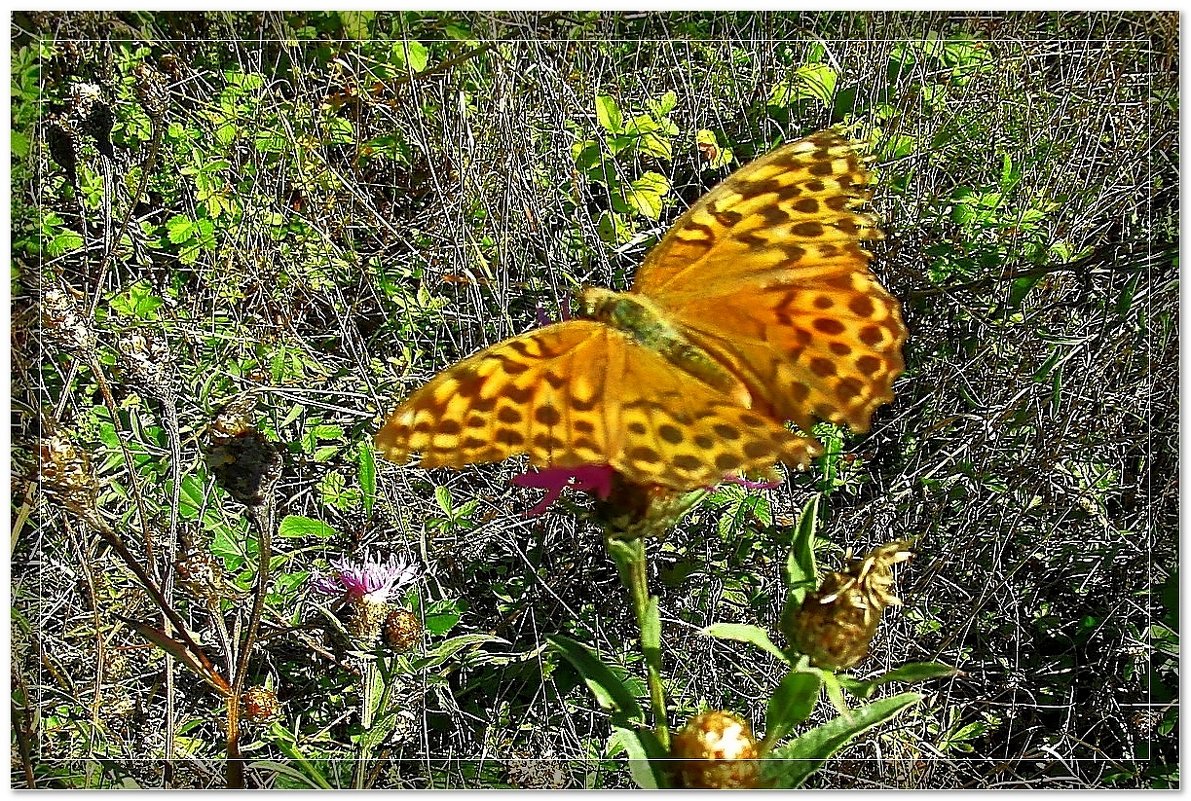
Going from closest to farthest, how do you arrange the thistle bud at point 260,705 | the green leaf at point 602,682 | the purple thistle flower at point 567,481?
the purple thistle flower at point 567,481
the green leaf at point 602,682
the thistle bud at point 260,705

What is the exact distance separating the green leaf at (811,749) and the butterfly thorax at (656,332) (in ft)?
1.30

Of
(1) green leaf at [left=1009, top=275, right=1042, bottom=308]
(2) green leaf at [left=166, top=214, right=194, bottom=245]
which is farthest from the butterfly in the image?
(2) green leaf at [left=166, top=214, right=194, bottom=245]

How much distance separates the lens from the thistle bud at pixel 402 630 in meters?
1.40

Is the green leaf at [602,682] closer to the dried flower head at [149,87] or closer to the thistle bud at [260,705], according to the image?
the thistle bud at [260,705]

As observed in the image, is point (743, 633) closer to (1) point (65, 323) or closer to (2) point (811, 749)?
(2) point (811, 749)

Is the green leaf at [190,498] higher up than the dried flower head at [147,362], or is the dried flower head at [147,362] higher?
A: the dried flower head at [147,362]

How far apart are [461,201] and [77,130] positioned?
0.52 metres

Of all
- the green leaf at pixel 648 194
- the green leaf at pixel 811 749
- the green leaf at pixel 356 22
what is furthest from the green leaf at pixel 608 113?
the green leaf at pixel 811 749

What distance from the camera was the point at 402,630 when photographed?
140 centimetres

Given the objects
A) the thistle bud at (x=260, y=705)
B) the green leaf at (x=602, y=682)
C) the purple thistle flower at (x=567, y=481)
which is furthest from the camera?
the thistle bud at (x=260, y=705)

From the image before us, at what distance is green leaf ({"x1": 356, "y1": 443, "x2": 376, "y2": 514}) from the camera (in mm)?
1432

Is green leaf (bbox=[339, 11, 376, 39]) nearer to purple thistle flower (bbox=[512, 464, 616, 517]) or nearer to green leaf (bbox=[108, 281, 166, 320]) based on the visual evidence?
green leaf (bbox=[108, 281, 166, 320])

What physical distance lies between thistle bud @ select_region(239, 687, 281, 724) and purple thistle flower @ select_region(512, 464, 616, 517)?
416 mm

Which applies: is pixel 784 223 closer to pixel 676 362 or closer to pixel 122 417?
pixel 676 362
